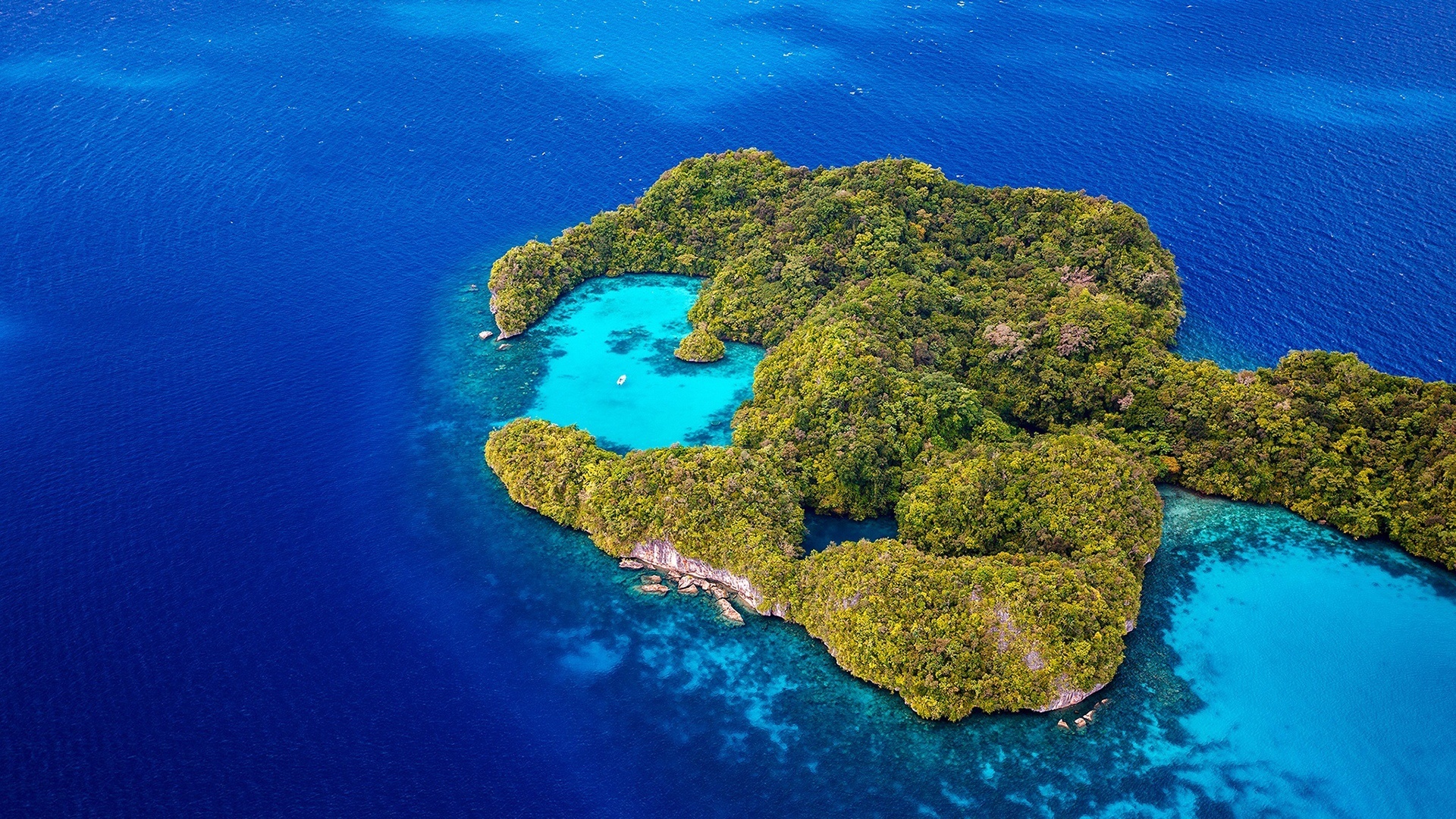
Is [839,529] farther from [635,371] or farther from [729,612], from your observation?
[635,371]

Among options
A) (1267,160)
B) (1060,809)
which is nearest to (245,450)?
(1060,809)

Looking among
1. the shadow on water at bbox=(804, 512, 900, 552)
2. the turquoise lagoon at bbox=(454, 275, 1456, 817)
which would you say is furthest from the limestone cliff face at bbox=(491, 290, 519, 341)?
the shadow on water at bbox=(804, 512, 900, 552)

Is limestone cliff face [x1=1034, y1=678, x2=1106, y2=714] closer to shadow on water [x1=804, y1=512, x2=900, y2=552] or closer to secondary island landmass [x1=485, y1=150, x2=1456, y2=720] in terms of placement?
secondary island landmass [x1=485, y1=150, x2=1456, y2=720]

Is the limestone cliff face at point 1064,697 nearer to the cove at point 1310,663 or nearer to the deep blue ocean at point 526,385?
the deep blue ocean at point 526,385

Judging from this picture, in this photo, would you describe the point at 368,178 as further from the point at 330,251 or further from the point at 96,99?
the point at 96,99

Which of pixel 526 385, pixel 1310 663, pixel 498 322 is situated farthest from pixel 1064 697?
pixel 498 322
